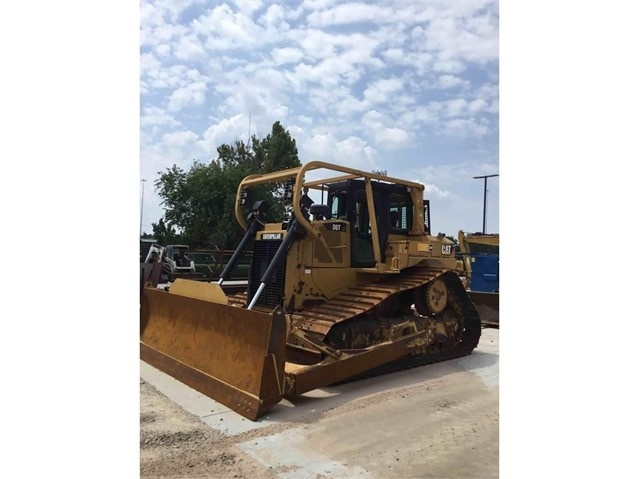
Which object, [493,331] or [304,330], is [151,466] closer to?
[304,330]

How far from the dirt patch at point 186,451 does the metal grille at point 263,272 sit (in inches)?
76.6

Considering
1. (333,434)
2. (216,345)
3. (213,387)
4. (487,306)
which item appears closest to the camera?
(333,434)

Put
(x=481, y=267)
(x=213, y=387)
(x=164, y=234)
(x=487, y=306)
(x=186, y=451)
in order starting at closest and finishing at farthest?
(x=186, y=451), (x=213, y=387), (x=487, y=306), (x=481, y=267), (x=164, y=234)

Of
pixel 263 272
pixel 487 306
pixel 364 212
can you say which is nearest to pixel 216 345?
pixel 263 272

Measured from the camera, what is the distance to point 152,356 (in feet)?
18.5

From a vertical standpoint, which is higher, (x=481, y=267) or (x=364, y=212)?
(x=364, y=212)

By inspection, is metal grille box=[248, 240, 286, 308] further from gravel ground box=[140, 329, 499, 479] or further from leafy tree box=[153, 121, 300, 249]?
leafy tree box=[153, 121, 300, 249]

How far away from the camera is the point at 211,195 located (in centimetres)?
2459

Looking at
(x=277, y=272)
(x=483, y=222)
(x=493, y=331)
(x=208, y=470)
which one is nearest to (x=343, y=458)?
(x=208, y=470)

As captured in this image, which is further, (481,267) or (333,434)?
(481,267)

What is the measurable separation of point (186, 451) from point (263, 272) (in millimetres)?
2819

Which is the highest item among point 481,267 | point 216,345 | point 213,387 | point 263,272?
point 263,272

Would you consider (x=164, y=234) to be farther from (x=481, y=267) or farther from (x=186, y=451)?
(x=186, y=451)

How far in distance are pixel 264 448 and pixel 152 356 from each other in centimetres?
273
